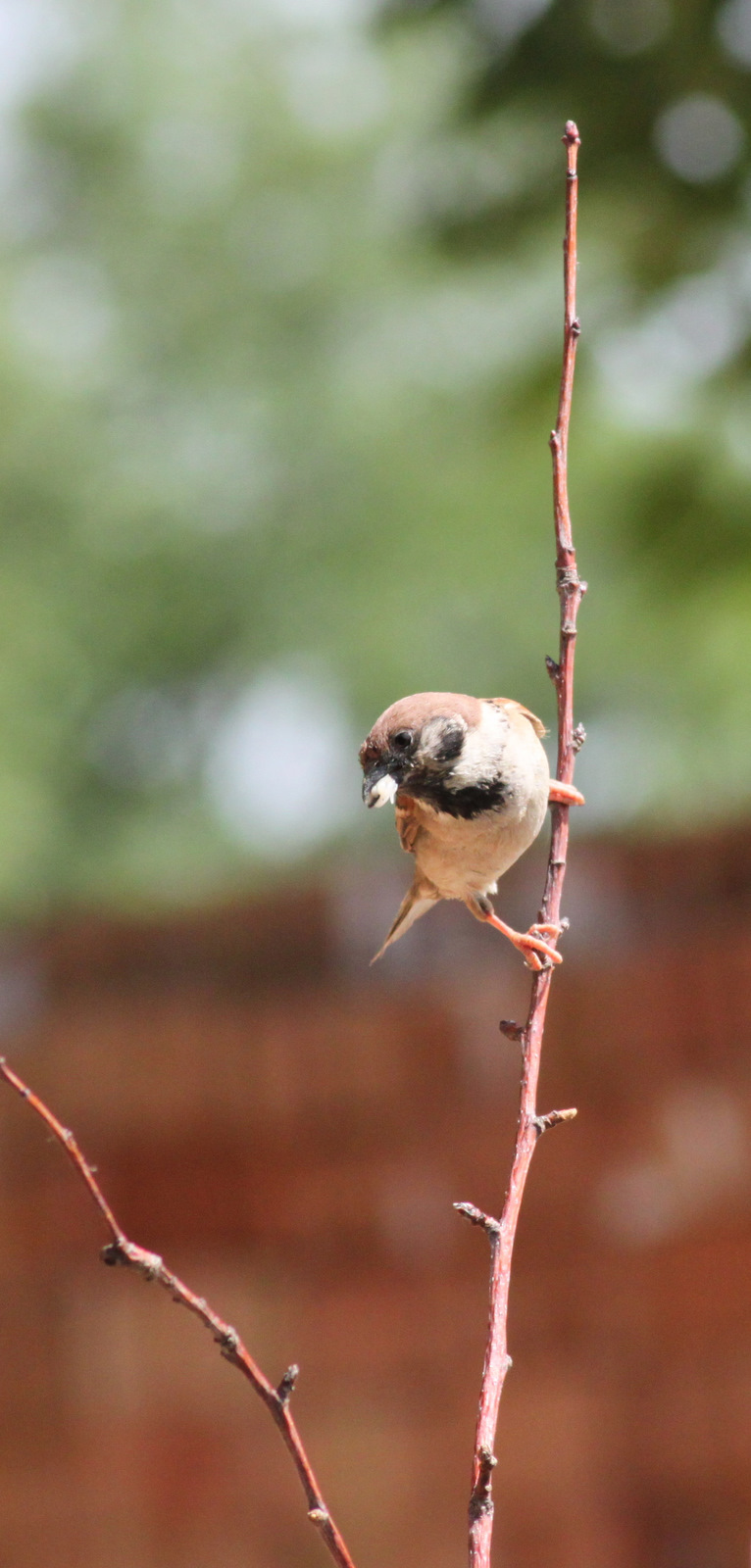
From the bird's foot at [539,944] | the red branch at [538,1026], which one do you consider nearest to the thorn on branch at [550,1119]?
the red branch at [538,1026]

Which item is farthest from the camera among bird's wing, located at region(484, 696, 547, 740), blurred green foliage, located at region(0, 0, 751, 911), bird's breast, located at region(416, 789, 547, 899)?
blurred green foliage, located at region(0, 0, 751, 911)

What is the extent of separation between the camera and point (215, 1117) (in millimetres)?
3986

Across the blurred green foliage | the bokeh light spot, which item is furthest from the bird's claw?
the blurred green foliage

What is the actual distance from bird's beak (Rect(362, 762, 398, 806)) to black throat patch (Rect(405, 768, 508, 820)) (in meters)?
0.27

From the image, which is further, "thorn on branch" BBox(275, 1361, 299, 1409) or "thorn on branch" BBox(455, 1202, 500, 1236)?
"thorn on branch" BBox(455, 1202, 500, 1236)

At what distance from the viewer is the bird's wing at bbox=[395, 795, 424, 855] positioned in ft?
5.13

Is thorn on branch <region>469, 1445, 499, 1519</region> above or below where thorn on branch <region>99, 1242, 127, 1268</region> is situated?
below

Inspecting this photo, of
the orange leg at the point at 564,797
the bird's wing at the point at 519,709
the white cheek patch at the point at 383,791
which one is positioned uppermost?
the bird's wing at the point at 519,709

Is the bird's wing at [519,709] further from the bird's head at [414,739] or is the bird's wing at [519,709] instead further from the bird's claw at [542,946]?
the bird's claw at [542,946]

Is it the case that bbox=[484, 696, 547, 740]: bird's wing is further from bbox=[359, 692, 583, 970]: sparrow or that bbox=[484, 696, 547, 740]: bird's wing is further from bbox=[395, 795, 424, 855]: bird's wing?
bbox=[395, 795, 424, 855]: bird's wing

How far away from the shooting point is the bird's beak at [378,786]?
1.02 meters

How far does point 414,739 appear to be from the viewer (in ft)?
3.86

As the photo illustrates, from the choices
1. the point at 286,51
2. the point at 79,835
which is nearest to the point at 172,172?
the point at 286,51

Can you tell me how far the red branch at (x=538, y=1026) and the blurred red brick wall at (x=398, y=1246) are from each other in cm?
260
